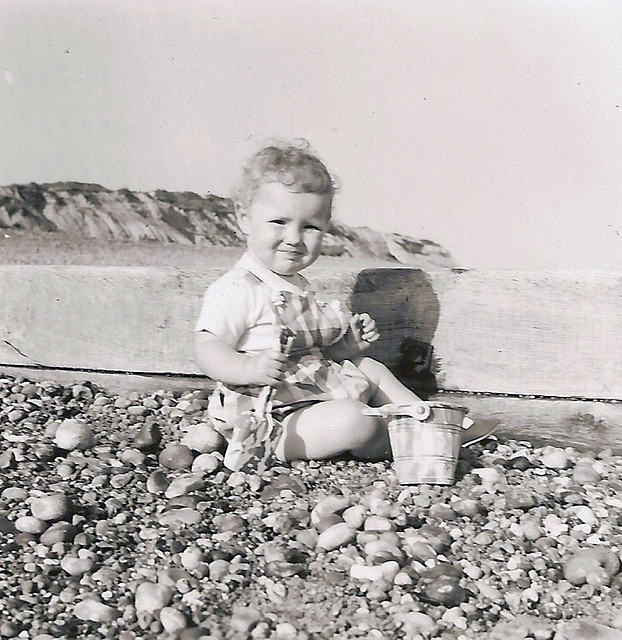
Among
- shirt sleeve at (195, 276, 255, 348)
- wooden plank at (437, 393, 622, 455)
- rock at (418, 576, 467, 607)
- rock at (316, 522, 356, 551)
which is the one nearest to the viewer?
rock at (418, 576, 467, 607)

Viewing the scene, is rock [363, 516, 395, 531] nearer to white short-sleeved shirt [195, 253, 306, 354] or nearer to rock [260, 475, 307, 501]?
rock [260, 475, 307, 501]

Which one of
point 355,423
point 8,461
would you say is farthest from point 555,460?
point 8,461

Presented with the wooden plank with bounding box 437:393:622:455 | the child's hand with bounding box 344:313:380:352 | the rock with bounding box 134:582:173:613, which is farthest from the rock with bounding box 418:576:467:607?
the wooden plank with bounding box 437:393:622:455

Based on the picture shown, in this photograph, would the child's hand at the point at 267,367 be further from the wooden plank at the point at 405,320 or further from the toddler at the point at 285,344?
the wooden plank at the point at 405,320

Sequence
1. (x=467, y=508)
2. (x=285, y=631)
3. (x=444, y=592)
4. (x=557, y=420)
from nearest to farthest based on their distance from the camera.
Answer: (x=285, y=631) → (x=444, y=592) → (x=467, y=508) → (x=557, y=420)

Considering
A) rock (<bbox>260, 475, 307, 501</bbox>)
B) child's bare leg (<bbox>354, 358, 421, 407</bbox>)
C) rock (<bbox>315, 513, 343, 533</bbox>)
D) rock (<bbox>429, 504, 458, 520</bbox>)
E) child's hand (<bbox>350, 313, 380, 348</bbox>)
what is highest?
child's hand (<bbox>350, 313, 380, 348</bbox>)

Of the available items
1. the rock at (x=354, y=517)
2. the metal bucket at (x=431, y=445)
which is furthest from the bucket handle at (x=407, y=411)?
the rock at (x=354, y=517)

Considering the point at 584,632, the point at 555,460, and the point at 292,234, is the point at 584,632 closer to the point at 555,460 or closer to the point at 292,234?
the point at 555,460

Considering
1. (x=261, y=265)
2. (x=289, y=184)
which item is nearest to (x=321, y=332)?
(x=261, y=265)
